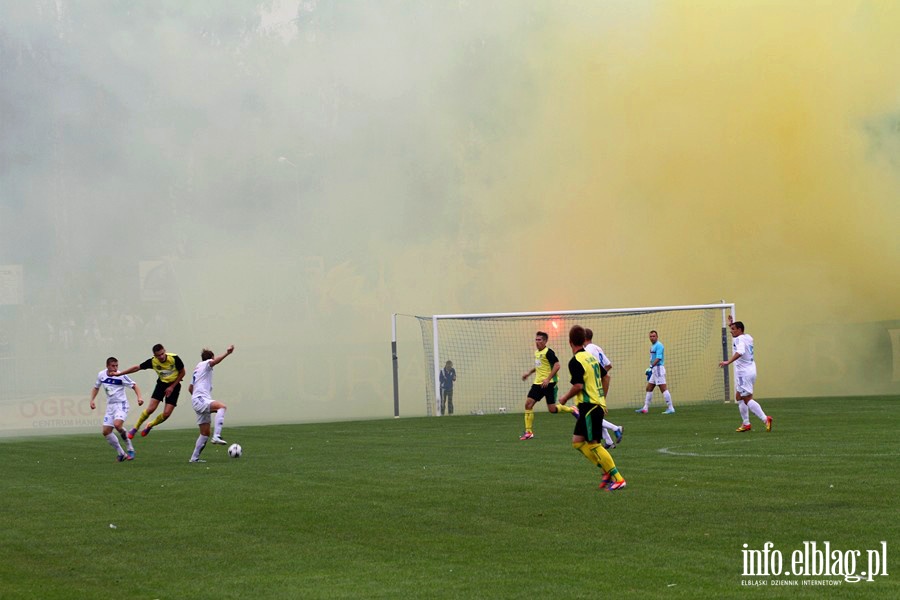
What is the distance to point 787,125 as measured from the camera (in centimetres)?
4606

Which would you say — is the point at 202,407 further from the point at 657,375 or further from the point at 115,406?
the point at 657,375

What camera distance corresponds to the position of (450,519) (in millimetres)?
11609

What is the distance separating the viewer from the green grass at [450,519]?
27.9 feet

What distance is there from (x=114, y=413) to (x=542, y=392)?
828 cm

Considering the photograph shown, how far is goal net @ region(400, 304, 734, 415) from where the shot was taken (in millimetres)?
43312

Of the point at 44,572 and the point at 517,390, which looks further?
the point at 517,390

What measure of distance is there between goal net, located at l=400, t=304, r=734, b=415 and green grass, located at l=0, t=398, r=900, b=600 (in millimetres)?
21948

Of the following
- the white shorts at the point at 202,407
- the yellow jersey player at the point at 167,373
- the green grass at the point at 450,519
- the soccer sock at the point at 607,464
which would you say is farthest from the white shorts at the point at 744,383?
the yellow jersey player at the point at 167,373

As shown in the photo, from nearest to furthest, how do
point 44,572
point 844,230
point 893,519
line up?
1. point 44,572
2. point 893,519
3. point 844,230

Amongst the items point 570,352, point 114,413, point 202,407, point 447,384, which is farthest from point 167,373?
point 570,352

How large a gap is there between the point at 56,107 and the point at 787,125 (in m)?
28.9

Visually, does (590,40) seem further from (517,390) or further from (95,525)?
(95,525)

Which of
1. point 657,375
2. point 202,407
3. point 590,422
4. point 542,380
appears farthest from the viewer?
point 657,375

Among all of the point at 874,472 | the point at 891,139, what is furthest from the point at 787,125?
the point at 874,472
